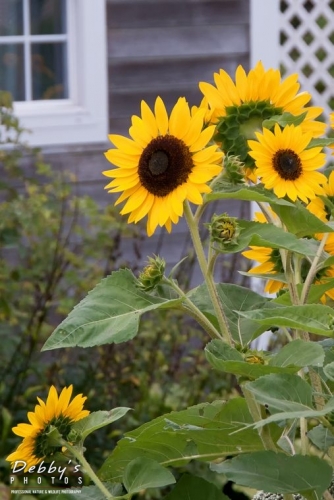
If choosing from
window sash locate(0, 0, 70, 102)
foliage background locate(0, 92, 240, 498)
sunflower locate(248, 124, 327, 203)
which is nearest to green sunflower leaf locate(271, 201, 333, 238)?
sunflower locate(248, 124, 327, 203)

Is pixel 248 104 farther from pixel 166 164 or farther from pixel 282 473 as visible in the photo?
pixel 282 473

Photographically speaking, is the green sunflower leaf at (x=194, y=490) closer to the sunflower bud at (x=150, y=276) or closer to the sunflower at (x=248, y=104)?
the sunflower bud at (x=150, y=276)

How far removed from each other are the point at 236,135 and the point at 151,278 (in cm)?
18

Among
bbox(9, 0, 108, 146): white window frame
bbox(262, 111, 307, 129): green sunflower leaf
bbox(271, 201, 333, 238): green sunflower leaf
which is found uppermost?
bbox(9, 0, 108, 146): white window frame

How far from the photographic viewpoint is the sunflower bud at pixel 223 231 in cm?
86

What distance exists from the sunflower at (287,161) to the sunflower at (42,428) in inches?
10.3

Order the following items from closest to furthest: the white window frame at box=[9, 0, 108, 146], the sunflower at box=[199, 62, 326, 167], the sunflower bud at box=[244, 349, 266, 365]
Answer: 1. the sunflower bud at box=[244, 349, 266, 365]
2. the sunflower at box=[199, 62, 326, 167]
3. the white window frame at box=[9, 0, 108, 146]

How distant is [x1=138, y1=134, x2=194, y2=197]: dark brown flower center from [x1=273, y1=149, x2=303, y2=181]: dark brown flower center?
0.08 m

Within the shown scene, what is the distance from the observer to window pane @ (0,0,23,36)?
3.93 m

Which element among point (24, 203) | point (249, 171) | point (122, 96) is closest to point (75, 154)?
point (122, 96)

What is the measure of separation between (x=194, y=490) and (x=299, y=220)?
10.0 inches

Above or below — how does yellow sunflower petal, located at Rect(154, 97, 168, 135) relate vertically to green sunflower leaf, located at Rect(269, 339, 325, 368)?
above

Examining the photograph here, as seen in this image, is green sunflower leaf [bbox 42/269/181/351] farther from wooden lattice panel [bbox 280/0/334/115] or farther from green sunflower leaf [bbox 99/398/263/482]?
wooden lattice panel [bbox 280/0/334/115]

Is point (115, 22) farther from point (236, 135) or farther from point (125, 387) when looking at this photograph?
point (236, 135)
